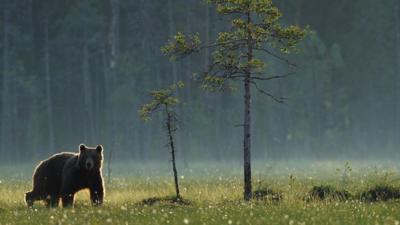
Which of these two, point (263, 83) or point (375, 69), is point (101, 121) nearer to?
point (263, 83)

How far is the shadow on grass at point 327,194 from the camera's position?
2153cm

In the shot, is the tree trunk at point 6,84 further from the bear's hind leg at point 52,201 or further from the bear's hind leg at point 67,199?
the bear's hind leg at point 67,199

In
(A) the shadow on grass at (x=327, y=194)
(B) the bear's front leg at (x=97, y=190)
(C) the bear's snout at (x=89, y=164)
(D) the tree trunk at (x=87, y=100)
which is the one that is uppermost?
(D) the tree trunk at (x=87, y=100)

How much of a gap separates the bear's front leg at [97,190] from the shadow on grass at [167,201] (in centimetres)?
146

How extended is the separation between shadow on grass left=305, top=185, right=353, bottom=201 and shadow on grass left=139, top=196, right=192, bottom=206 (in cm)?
340

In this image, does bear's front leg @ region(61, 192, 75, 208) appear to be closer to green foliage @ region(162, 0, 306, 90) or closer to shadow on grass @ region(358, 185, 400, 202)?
green foliage @ region(162, 0, 306, 90)

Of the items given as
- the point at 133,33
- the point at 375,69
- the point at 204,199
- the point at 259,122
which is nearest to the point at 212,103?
the point at 259,122

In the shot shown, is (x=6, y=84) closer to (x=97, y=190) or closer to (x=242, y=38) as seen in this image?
(x=242, y=38)

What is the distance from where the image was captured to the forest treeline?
2616 inches

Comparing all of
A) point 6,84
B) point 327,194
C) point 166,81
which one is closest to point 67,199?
point 327,194

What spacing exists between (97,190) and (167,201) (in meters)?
2.18

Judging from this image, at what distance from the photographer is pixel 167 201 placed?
21.7m

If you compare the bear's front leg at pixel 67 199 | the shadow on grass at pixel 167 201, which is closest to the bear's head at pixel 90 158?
the bear's front leg at pixel 67 199

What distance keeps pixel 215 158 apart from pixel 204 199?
47700mm
